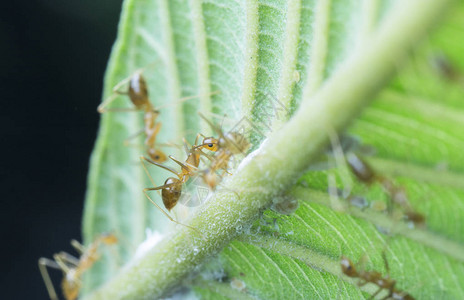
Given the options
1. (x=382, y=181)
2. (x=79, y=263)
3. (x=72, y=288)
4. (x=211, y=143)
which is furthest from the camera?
(x=72, y=288)

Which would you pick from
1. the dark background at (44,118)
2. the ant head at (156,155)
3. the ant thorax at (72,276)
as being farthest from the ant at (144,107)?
the dark background at (44,118)

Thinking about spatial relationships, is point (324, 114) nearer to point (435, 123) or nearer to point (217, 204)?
point (435, 123)

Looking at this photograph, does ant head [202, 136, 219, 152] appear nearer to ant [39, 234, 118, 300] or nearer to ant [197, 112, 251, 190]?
ant [197, 112, 251, 190]

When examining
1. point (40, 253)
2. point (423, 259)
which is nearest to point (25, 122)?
point (40, 253)

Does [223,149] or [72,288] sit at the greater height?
[223,149]

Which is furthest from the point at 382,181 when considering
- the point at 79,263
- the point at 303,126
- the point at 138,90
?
the point at 79,263

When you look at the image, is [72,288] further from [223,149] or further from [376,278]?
[376,278]

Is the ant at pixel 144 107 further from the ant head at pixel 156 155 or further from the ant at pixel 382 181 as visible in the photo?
the ant at pixel 382 181

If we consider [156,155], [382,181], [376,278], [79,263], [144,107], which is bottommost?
[376,278]
